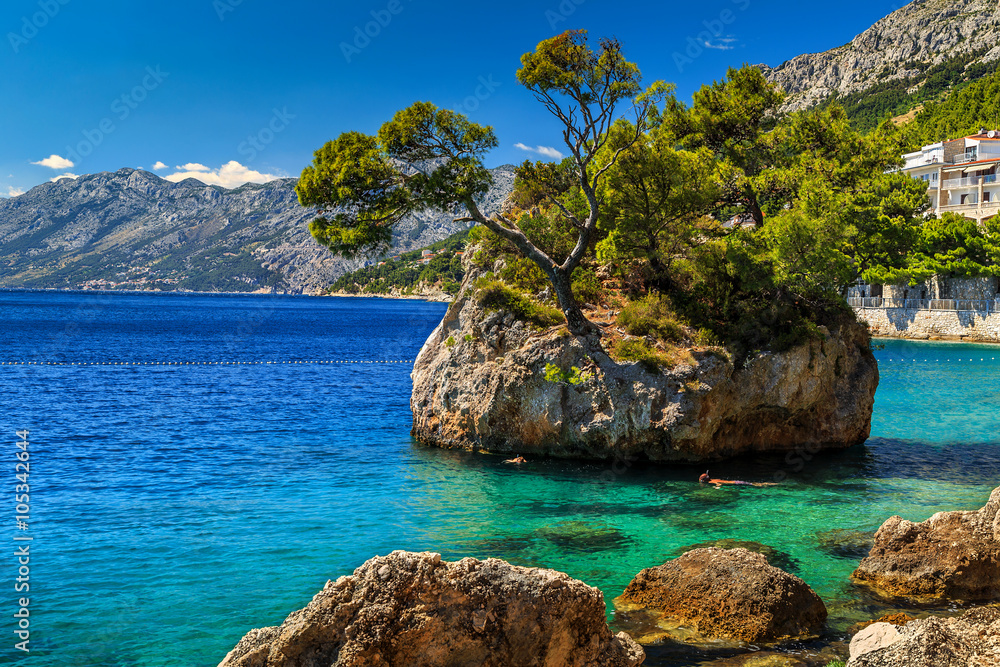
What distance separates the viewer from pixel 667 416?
20.9m

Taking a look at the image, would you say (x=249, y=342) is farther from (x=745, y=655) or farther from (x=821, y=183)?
(x=745, y=655)

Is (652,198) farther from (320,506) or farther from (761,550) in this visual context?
→ (320,506)

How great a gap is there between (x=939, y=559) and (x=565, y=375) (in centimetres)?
1189

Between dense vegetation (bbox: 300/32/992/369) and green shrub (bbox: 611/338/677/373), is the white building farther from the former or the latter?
green shrub (bbox: 611/338/677/373)

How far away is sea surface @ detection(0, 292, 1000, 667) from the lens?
11.6 metres

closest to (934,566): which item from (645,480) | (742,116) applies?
(645,480)

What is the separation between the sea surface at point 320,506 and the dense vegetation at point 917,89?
155 m

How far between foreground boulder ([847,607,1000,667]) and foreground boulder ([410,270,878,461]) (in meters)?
13.3

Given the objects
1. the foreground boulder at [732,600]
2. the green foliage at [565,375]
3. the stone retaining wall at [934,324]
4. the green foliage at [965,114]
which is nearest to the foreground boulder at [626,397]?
A: the green foliage at [565,375]

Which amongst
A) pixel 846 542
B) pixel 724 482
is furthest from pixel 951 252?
pixel 846 542

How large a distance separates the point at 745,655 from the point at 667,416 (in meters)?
11.7

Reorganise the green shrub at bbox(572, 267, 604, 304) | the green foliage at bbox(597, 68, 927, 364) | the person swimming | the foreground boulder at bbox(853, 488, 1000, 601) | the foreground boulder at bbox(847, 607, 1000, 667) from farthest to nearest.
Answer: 1. the green shrub at bbox(572, 267, 604, 304)
2. the green foliage at bbox(597, 68, 927, 364)
3. the person swimming
4. the foreground boulder at bbox(853, 488, 1000, 601)
5. the foreground boulder at bbox(847, 607, 1000, 667)

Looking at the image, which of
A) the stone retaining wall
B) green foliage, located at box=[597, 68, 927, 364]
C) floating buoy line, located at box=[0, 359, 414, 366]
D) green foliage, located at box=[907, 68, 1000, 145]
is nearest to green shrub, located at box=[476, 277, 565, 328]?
green foliage, located at box=[597, 68, 927, 364]

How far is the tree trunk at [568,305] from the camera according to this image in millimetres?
22500
